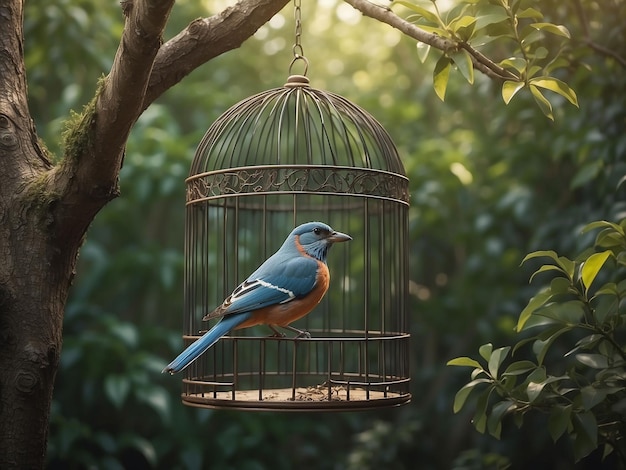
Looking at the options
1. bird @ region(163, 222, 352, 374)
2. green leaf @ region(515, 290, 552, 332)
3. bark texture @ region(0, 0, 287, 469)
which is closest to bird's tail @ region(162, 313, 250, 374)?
bird @ region(163, 222, 352, 374)

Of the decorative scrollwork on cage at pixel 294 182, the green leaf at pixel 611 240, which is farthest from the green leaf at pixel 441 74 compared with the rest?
the green leaf at pixel 611 240

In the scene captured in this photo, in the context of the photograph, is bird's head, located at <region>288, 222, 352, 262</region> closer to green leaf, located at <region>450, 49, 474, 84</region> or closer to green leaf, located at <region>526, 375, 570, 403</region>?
green leaf, located at <region>450, 49, 474, 84</region>

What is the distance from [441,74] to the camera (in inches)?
125

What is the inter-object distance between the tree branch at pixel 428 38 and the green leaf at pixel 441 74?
0.05m

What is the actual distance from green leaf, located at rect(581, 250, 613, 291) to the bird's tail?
1585 mm

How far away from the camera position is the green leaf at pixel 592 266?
116 inches

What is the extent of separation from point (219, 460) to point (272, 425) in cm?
53

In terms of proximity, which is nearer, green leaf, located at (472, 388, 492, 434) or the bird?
green leaf, located at (472, 388, 492, 434)

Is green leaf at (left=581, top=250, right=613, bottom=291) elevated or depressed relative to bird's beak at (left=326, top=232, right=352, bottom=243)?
depressed

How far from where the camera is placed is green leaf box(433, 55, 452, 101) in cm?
315

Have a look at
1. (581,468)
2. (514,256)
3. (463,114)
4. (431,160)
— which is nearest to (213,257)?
(431,160)

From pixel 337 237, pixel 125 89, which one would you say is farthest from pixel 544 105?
pixel 125 89

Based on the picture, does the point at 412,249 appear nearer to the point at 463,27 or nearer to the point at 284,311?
the point at 284,311

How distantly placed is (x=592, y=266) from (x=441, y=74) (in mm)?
986
